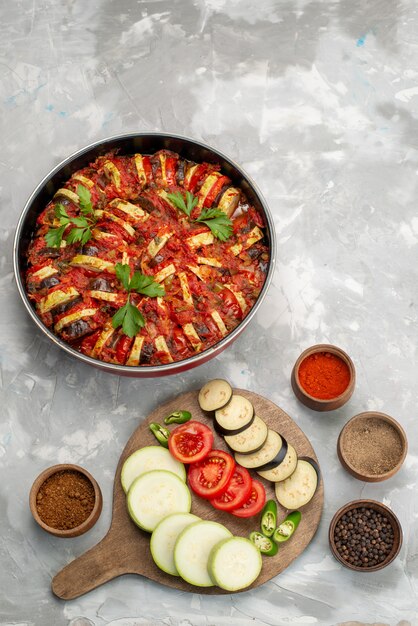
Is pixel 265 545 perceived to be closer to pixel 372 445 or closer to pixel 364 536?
pixel 364 536

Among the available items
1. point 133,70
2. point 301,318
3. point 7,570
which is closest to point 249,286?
point 301,318

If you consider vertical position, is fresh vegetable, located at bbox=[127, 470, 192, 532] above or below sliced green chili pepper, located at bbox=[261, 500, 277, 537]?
above

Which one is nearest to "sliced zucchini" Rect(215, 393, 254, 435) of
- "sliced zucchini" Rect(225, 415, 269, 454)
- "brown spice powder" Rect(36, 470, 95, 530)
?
"sliced zucchini" Rect(225, 415, 269, 454)

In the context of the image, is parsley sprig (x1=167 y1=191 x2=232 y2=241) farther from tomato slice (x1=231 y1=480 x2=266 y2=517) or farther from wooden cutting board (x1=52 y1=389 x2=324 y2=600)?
tomato slice (x1=231 y1=480 x2=266 y2=517)

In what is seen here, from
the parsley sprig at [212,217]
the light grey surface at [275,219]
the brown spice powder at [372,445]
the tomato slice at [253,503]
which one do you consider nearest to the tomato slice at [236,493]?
the tomato slice at [253,503]

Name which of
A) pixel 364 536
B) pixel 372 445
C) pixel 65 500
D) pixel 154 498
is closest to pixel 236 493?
pixel 154 498
